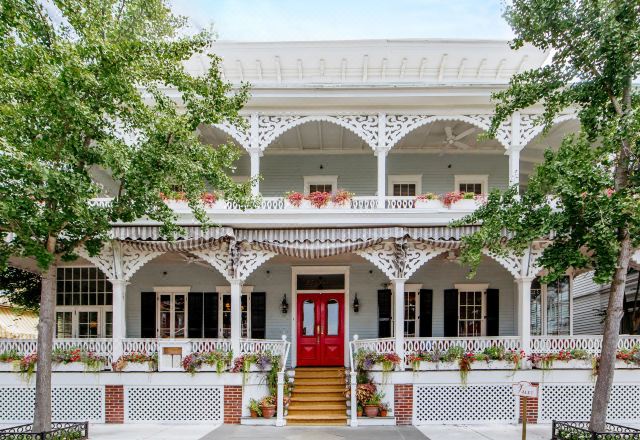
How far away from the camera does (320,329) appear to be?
51.3 ft

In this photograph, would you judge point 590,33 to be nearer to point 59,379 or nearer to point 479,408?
point 479,408

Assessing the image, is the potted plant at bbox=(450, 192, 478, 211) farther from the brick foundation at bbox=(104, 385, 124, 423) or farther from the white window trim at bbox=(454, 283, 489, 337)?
the brick foundation at bbox=(104, 385, 124, 423)

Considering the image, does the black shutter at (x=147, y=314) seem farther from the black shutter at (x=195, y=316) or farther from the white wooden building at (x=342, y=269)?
the black shutter at (x=195, y=316)

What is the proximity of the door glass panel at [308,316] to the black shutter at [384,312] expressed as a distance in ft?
6.44

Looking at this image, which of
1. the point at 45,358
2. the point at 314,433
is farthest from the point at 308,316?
the point at 45,358

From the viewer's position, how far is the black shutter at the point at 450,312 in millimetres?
15625

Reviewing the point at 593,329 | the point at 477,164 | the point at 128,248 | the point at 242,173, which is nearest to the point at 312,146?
the point at 242,173

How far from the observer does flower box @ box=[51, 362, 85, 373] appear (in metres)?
12.8

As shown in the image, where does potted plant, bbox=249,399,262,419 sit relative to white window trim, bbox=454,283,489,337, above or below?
below

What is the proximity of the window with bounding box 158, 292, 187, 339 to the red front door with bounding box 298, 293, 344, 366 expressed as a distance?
352cm

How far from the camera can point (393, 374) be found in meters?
12.7

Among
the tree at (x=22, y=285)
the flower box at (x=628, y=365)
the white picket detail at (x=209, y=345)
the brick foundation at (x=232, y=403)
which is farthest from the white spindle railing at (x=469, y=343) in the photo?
the tree at (x=22, y=285)

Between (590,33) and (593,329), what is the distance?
1594 cm

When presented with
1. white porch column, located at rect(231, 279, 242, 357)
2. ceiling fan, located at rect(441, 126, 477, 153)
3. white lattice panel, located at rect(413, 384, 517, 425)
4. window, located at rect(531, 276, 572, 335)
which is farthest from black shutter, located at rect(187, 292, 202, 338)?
window, located at rect(531, 276, 572, 335)
